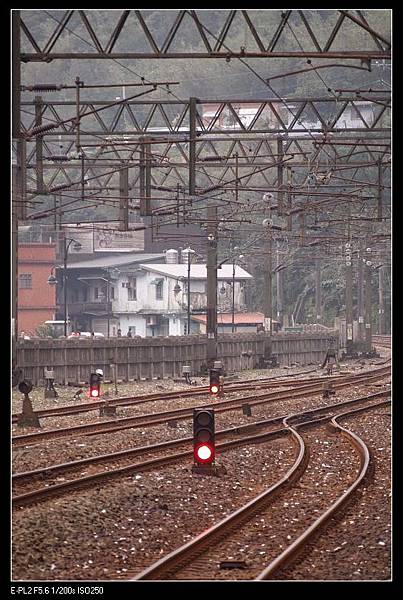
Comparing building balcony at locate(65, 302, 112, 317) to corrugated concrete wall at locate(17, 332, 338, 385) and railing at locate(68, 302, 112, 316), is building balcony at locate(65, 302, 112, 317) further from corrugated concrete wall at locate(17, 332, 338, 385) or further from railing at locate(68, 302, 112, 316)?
corrugated concrete wall at locate(17, 332, 338, 385)

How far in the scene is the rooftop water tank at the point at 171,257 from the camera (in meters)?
70.1

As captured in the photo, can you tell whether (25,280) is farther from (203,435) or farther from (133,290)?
(203,435)

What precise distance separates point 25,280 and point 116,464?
49248mm

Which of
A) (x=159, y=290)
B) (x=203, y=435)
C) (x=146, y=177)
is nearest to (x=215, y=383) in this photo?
(x=146, y=177)

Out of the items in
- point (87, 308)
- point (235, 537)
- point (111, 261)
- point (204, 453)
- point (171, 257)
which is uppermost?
point (171, 257)

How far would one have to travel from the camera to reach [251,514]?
12500 mm

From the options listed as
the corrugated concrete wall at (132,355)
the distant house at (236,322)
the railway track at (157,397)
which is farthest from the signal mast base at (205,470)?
the distant house at (236,322)

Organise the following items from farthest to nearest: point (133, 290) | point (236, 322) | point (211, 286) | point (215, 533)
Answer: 1. point (133, 290)
2. point (236, 322)
3. point (211, 286)
4. point (215, 533)

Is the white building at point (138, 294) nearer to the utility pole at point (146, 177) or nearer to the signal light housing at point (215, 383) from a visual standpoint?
the signal light housing at point (215, 383)

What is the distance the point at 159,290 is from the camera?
6769cm

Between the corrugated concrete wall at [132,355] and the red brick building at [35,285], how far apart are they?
21652 millimetres

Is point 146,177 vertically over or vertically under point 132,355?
over
